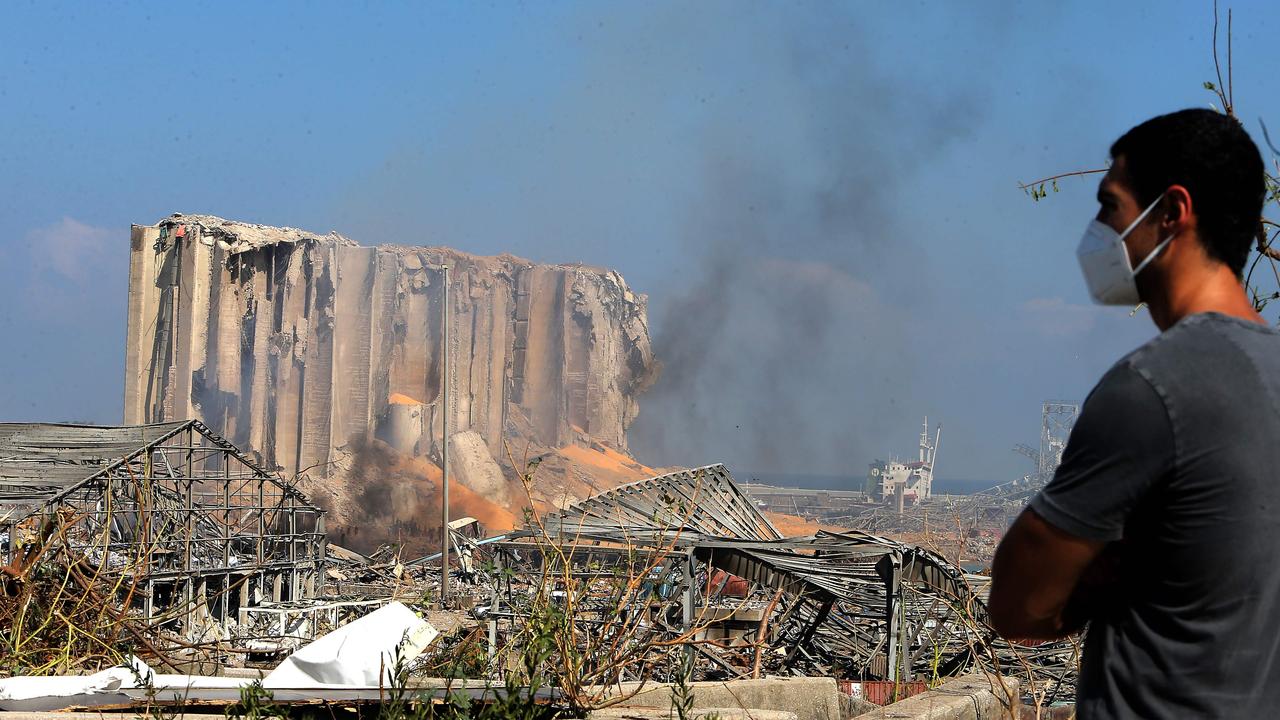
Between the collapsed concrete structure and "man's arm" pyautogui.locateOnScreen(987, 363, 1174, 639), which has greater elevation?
the collapsed concrete structure

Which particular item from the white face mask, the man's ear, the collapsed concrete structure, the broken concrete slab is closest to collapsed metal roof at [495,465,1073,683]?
the white face mask

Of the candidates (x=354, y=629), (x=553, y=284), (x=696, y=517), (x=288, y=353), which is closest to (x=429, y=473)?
(x=288, y=353)

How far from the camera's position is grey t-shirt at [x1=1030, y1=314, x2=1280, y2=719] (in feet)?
4.95

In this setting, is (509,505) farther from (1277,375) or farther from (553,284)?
(1277,375)

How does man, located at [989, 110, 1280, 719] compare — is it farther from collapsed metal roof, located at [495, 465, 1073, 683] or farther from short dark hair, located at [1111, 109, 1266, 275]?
collapsed metal roof, located at [495, 465, 1073, 683]

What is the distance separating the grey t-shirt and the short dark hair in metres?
0.17

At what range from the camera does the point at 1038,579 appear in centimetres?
164

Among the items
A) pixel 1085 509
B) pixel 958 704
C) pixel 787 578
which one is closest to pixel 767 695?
pixel 958 704

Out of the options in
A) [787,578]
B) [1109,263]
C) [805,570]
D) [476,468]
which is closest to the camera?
[1109,263]

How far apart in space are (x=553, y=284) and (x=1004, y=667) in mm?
80979

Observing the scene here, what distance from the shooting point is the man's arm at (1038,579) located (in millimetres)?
1591

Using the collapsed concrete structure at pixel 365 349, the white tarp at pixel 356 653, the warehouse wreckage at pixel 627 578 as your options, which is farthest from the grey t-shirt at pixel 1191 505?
the collapsed concrete structure at pixel 365 349

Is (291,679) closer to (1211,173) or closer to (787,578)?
(1211,173)

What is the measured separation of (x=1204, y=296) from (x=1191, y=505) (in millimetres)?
325
